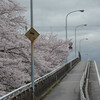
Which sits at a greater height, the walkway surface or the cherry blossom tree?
the cherry blossom tree

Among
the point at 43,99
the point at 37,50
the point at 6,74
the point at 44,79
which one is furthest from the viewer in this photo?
the point at 37,50

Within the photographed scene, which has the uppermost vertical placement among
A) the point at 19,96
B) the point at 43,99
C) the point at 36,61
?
the point at 36,61

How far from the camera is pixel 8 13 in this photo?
58.9ft

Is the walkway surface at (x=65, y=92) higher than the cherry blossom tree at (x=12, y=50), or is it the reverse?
the cherry blossom tree at (x=12, y=50)

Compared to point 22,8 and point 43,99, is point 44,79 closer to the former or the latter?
point 43,99

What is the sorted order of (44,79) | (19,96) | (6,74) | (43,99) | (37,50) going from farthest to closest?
(37,50) < (44,79) < (43,99) < (6,74) < (19,96)

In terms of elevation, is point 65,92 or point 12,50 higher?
point 12,50

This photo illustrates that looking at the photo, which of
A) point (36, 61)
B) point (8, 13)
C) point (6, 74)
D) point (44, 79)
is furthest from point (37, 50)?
point (6, 74)

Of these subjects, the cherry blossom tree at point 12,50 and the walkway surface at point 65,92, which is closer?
the cherry blossom tree at point 12,50

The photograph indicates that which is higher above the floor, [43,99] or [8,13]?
[8,13]

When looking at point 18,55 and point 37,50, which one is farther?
point 37,50

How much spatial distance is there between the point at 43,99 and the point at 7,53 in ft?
12.4

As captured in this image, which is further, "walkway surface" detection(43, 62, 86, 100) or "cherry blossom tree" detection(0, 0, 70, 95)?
"walkway surface" detection(43, 62, 86, 100)

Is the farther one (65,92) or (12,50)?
(65,92)
